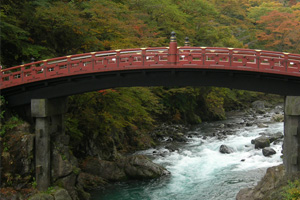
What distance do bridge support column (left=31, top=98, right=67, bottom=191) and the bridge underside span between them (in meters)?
0.65

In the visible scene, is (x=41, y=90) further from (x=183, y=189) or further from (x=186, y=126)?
(x=186, y=126)

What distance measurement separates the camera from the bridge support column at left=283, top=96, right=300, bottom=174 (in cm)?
1853

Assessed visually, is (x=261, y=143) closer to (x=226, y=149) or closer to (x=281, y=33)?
(x=226, y=149)

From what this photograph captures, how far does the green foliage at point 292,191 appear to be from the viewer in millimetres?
16300

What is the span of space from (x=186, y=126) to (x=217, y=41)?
12.4 metres

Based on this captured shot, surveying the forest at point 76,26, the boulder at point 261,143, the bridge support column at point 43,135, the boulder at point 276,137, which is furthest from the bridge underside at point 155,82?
the boulder at point 276,137

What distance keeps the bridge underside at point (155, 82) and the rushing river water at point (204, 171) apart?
7211mm

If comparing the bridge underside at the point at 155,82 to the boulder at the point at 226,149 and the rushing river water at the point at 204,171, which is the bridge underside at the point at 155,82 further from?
the boulder at the point at 226,149

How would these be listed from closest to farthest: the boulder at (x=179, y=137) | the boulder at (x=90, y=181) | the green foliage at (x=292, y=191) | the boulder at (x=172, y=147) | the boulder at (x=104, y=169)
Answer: the green foliage at (x=292, y=191) < the boulder at (x=90, y=181) < the boulder at (x=104, y=169) < the boulder at (x=172, y=147) < the boulder at (x=179, y=137)

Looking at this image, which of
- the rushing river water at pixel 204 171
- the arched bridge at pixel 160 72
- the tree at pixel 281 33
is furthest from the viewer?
the tree at pixel 281 33

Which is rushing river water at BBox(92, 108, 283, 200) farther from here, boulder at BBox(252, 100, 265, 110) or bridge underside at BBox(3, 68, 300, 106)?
boulder at BBox(252, 100, 265, 110)

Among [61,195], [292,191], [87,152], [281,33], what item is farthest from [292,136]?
[281,33]

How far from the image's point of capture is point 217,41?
45562mm

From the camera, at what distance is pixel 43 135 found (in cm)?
2061
